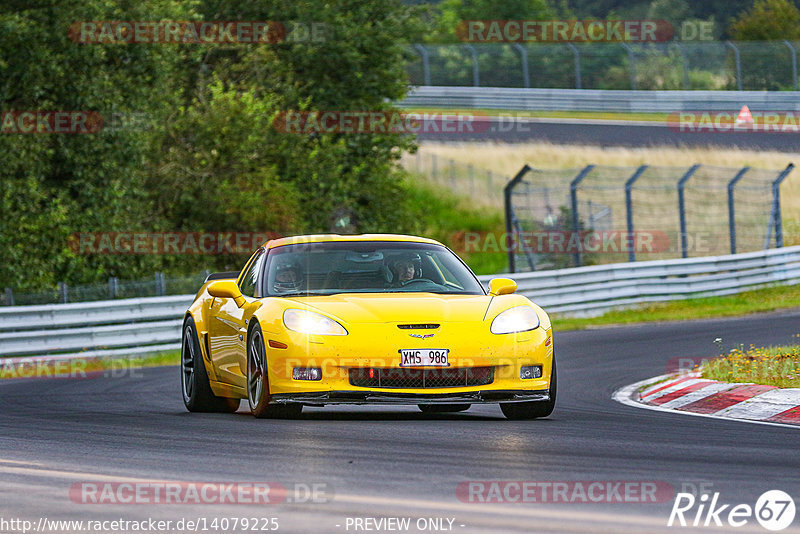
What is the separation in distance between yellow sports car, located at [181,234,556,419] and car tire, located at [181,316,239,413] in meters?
0.41

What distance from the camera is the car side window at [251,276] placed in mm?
10953

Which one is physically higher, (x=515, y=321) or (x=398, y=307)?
(x=398, y=307)

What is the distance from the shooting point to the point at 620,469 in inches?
277

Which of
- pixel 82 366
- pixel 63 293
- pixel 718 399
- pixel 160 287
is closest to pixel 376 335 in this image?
pixel 718 399

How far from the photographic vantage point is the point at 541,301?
24266 millimetres

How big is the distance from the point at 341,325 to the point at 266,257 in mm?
1643

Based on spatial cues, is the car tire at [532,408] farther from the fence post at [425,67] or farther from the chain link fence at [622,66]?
the fence post at [425,67]

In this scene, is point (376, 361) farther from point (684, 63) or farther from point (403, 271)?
point (684, 63)

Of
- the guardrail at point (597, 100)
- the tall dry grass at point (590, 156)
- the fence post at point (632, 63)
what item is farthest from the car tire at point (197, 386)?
the fence post at point (632, 63)

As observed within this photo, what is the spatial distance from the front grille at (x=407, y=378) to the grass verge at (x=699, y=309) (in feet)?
45.4

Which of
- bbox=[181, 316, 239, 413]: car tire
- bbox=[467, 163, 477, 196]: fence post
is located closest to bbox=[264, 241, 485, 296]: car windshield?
bbox=[181, 316, 239, 413]: car tire

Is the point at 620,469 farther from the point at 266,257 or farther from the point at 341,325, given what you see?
the point at 266,257

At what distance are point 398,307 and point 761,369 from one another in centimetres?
363

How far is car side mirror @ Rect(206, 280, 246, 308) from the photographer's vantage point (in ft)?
34.9
